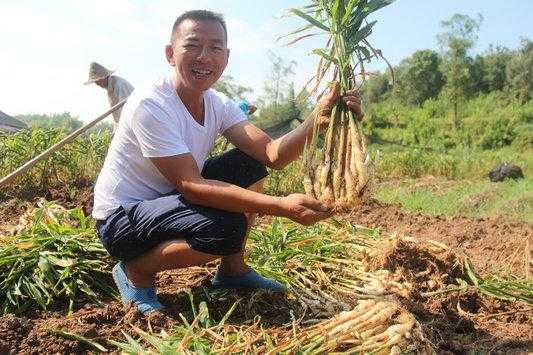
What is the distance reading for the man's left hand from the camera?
2.41 m

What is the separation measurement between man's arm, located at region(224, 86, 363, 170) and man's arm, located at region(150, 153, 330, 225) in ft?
1.51

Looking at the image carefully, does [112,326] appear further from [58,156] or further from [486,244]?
[58,156]

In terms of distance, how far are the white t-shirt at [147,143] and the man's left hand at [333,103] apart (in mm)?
504

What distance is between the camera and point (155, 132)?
221cm

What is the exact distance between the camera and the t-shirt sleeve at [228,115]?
8.77 ft

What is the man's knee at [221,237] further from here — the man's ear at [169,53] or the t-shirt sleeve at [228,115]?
the man's ear at [169,53]

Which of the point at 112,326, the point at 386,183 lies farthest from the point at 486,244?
the point at 386,183

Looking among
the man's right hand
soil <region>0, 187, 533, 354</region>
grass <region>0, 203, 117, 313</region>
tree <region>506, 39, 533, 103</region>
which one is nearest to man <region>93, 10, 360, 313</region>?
the man's right hand

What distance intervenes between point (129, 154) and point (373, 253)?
4.62 ft

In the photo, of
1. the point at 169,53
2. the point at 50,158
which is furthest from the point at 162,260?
the point at 50,158

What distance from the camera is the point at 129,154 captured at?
2385mm

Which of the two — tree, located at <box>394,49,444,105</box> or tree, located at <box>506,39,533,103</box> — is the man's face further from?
tree, located at <box>394,49,444,105</box>

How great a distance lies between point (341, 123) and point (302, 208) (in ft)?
1.78

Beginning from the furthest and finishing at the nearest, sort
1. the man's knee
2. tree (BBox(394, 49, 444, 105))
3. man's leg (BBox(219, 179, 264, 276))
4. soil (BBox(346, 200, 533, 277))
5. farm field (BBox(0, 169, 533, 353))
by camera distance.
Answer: tree (BBox(394, 49, 444, 105))
soil (BBox(346, 200, 533, 277))
man's leg (BBox(219, 179, 264, 276))
the man's knee
farm field (BBox(0, 169, 533, 353))
